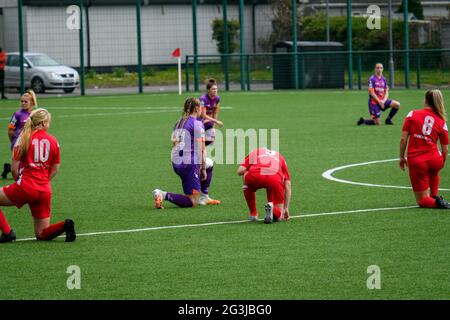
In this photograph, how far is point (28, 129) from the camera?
10.9m

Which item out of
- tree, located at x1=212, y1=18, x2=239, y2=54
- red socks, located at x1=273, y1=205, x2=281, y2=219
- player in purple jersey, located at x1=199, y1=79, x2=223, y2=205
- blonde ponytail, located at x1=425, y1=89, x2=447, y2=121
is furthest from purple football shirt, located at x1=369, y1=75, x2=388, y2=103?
tree, located at x1=212, y1=18, x2=239, y2=54

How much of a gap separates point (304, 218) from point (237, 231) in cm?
123

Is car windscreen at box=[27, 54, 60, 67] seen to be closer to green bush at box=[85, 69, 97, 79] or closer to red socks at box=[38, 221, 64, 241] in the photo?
green bush at box=[85, 69, 97, 79]

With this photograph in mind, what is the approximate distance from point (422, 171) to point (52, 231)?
498 cm

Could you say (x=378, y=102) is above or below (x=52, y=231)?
above

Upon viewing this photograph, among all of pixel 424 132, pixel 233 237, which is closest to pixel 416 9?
pixel 424 132

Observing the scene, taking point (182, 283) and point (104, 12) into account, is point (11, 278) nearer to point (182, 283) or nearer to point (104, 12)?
point (182, 283)

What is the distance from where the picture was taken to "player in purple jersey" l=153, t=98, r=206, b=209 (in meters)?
13.5

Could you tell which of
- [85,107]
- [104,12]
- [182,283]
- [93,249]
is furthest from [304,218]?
[104,12]

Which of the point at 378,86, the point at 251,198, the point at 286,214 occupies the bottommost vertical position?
the point at 286,214

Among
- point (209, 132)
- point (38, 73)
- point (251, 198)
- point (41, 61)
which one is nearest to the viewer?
point (251, 198)

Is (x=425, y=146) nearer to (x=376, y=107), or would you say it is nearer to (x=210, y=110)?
(x=210, y=110)

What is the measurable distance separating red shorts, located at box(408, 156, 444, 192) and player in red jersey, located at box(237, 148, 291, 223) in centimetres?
190

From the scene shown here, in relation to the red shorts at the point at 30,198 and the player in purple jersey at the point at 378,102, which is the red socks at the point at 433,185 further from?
the player in purple jersey at the point at 378,102
